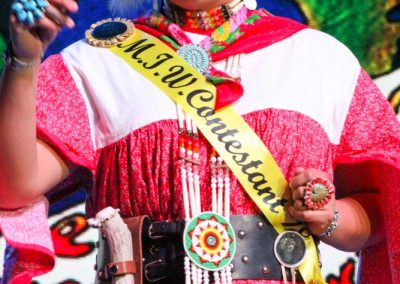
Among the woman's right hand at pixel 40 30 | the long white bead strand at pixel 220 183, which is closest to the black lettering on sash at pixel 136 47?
the long white bead strand at pixel 220 183

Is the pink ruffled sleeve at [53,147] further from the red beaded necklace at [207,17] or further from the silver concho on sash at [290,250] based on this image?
the silver concho on sash at [290,250]

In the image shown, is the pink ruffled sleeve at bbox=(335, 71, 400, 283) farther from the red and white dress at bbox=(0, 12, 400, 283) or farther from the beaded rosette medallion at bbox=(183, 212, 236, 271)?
the beaded rosette medallion at bbox=(183, 212, 236, 271)

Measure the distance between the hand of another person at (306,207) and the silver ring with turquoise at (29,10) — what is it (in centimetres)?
53

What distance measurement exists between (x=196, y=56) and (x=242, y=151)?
0.22 metres

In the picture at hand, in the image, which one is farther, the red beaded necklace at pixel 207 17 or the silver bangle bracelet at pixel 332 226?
the red beaded necklace at pixel 207 17

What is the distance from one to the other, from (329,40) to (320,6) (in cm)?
57

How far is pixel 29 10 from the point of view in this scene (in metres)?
1.73

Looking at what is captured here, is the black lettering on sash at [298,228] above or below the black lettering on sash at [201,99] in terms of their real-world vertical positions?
below

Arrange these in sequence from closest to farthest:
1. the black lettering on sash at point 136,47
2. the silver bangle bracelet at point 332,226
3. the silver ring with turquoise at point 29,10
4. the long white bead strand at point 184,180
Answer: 1. the silver ring with turquoise at point 29,10
2. the long white bead strand at point 184,180
3. the silver bangle bracelet at point 332,226
4. the black lettering on sash at point 136,47

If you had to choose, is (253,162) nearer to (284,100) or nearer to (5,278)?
(284,100)

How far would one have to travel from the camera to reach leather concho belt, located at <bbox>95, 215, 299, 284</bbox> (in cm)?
195

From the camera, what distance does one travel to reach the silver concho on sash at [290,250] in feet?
6.49

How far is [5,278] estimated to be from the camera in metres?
2.06

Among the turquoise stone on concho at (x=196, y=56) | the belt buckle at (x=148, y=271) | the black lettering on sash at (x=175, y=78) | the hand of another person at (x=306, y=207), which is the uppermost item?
the turquoise stone on concho at (x=196, y=56)
